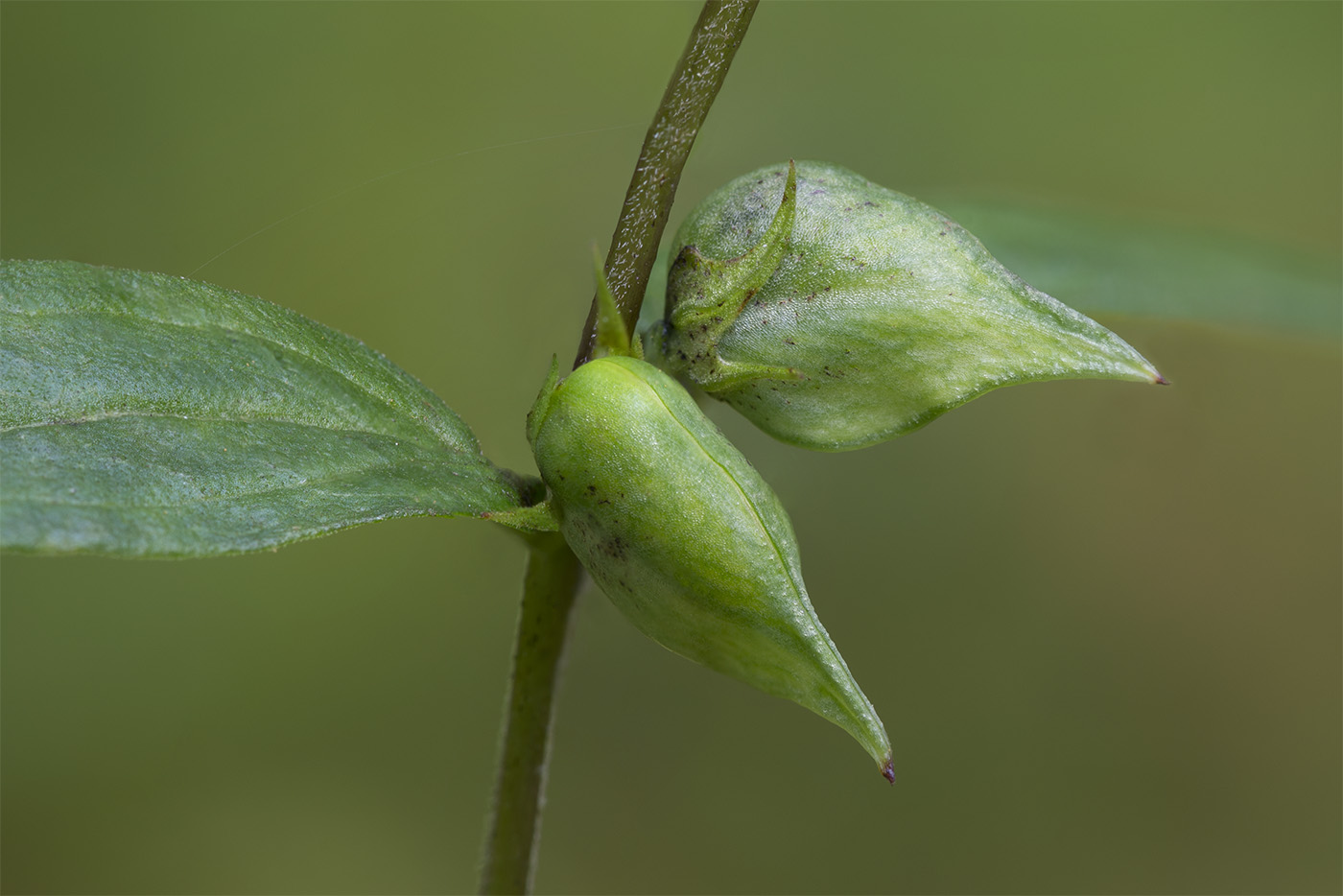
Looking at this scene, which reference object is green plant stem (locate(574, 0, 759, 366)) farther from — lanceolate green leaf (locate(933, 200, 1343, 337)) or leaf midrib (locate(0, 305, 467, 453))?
lanceolate green leaf (locate(933, 200, 1343, 337))

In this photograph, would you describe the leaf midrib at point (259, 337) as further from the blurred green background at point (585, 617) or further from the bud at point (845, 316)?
the blurred green background at point (585, 617)

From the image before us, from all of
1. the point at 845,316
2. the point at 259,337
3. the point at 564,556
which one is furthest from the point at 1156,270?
the point at 259,337

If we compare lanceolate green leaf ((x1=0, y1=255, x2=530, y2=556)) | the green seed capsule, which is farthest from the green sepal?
lanceolate green leaf ((x1=0, y1=255, x2=530, y2=556))

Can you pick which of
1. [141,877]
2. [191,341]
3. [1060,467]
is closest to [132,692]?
[141,877]

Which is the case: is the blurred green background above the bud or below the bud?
below

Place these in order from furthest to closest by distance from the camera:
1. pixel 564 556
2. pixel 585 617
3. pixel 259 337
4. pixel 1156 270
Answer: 1. pixel 585 617
2. pixel 1156 270
3. pixel 564 556
4. pixel 259 337

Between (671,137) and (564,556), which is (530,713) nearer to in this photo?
(564,556)
